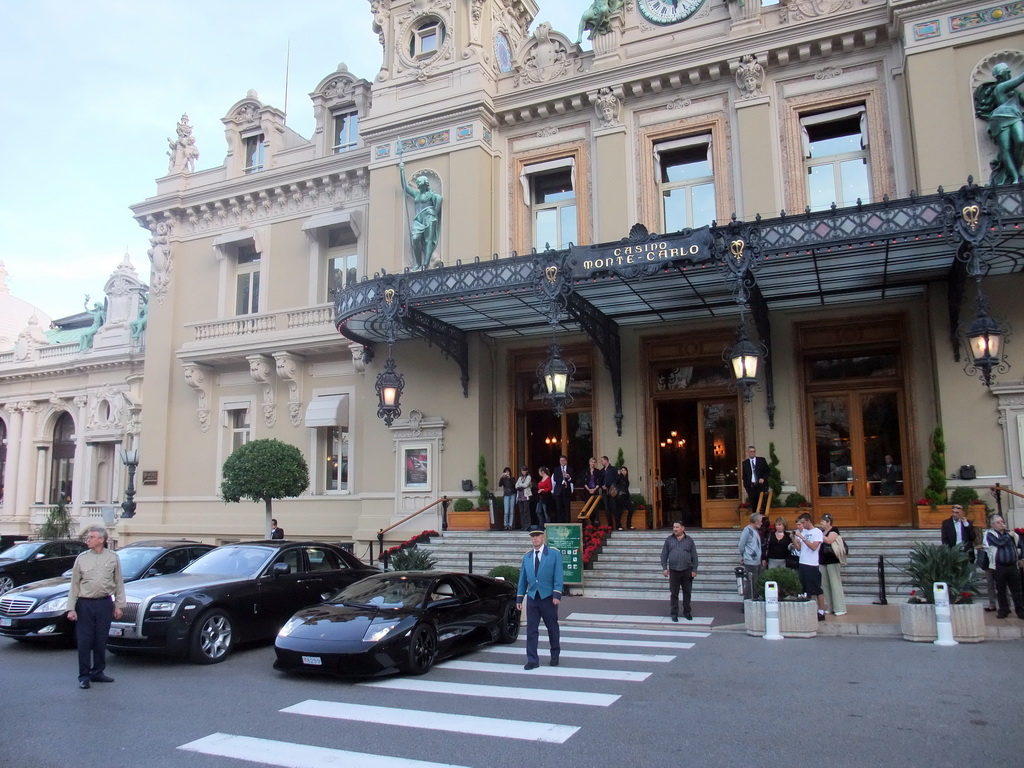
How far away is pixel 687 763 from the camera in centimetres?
618

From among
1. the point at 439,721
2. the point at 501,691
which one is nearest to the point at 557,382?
the point at 501,691

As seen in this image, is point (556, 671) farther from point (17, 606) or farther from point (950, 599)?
point (17, 606)

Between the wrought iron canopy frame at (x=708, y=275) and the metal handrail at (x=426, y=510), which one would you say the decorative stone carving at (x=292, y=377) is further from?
the metal handrail at (x=426, y=510)

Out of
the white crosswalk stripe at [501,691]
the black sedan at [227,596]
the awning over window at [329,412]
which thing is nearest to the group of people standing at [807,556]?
the white crosswalk stripe at [501,691]

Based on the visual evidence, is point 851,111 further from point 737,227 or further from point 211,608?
point 211,608

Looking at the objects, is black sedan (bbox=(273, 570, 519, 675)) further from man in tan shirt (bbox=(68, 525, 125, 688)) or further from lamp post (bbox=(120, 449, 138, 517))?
lamp post (bbox=(120, 449, 138, 517))

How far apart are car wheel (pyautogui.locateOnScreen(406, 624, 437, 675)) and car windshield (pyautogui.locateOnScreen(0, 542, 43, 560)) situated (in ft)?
39.0

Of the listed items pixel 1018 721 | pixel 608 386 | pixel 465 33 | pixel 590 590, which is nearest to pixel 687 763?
pixel 1018 721

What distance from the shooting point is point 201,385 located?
26.2 m

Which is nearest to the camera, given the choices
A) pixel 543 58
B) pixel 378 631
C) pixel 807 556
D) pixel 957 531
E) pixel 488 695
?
pixel 488 695

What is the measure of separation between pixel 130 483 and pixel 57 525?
16.4ft

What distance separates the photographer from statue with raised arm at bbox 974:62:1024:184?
16.5 meters

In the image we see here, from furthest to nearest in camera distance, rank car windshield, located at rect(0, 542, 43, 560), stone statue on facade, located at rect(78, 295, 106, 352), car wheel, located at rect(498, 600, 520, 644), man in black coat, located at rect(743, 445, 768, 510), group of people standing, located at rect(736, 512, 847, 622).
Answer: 1. stone statue on facade, located at rect(78, 295, 106, 352)
2. car windshield, located at rect(0, 542, 43, 560)
3. man in black coat, located at rect(743, 445, 768, 510)
4. group of people standing, located at rect(736, 512, 847, 622)
5. car wheel, located at rect(498, 600, 520, 644)

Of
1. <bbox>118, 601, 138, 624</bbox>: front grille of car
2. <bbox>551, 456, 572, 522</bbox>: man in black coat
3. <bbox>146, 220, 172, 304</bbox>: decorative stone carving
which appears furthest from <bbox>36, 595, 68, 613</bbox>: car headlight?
<bbox>146, 220, 172, 304</bbox>: decorative stone carving
